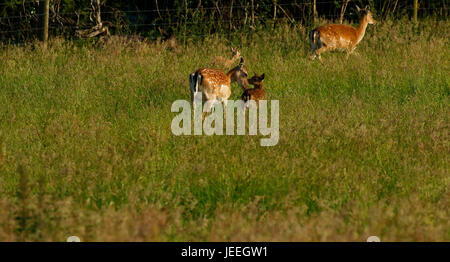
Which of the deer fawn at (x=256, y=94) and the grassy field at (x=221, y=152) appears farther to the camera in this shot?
the deer fawn at (x=256, y=94)

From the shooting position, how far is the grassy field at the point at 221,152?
477cm

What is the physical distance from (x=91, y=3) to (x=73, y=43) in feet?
5.58

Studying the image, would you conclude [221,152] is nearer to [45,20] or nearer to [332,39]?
[332,39]

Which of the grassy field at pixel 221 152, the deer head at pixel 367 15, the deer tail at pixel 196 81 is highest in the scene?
the deer head at pixel 367 15

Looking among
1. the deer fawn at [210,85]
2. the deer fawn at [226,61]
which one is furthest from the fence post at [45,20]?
the deer fawn at [210,85]

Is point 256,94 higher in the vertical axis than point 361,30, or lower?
lower

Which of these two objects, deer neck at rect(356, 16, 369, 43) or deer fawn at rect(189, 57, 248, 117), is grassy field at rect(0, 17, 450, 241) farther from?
deer neck at rect(356, 16, 369, 43)

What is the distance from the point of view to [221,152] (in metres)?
6.73

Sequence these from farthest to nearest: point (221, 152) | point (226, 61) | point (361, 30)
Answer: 1. point (361, 30)
2. point (226, 61)
3. point (221, 152)

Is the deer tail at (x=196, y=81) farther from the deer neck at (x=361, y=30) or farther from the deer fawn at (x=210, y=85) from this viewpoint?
the deer neck at (x=361, y=30)

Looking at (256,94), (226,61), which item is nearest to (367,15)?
(226,61)

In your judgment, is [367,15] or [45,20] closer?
[45,20]

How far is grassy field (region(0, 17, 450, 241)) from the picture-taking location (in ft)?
15.6
